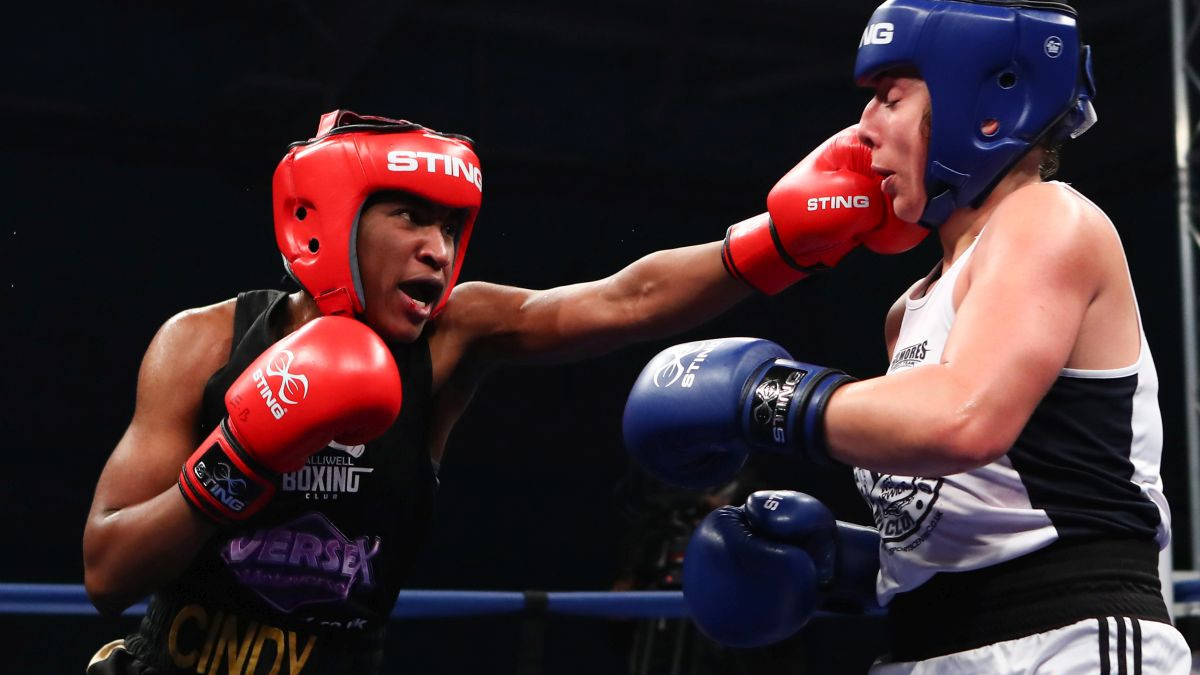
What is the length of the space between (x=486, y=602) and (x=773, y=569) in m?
1.56

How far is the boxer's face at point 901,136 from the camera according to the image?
151 cm

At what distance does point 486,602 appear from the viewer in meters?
3.05

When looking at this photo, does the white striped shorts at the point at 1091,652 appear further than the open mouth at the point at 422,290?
No

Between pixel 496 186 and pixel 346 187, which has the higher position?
pixel 346 187

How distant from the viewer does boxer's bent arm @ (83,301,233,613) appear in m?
1.71

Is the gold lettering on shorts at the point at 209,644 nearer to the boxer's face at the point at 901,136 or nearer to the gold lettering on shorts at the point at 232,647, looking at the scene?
the gold lettering on shorts at the point at 232,647

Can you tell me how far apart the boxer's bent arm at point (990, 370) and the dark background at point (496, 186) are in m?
5.14

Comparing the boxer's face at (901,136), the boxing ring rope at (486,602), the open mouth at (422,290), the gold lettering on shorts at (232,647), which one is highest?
the boxer's face at (901,136)

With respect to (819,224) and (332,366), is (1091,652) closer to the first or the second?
(819,224)

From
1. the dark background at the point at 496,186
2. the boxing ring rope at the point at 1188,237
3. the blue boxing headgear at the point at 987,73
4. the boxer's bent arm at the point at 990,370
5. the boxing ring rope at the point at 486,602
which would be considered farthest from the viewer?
the dark background at the point at 496,186

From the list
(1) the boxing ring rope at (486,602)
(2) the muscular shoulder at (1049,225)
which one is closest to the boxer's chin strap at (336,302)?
(2) the muscular shoulder at (1049,225)

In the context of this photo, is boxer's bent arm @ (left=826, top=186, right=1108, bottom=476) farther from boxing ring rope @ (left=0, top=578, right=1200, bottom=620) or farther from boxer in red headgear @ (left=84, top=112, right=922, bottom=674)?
boxing ring rope @ (left=0, top=578, right=1200, bottom=620)

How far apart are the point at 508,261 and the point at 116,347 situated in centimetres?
214

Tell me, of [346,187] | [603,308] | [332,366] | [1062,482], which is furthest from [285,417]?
[1062,482]
